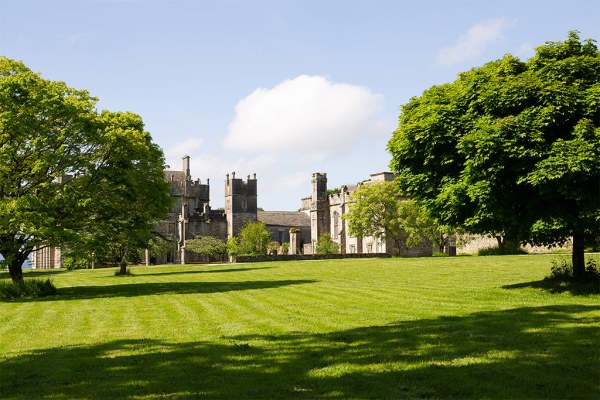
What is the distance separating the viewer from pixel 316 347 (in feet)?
41.2

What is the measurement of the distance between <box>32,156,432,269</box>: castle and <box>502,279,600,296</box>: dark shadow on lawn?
60675 mm

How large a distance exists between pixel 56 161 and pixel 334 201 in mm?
76078

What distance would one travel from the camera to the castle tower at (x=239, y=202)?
363 ft

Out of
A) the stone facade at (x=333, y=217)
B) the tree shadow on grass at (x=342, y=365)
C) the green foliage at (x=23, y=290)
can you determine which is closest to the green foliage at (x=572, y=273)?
the tree shadow on grass at (x=342, y=365)

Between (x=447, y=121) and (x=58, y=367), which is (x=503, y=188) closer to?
(x=447, y=121)

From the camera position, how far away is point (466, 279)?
1177 inches

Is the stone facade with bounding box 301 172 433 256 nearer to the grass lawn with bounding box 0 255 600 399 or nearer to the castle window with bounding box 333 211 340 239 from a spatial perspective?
the castle window with bounding box 333 211 340 239

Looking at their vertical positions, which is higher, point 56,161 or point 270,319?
point 56,161

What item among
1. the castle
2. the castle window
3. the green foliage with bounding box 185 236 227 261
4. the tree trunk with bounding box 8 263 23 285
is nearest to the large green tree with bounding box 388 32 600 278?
the tree trunk with bounding box 8 263 23 285

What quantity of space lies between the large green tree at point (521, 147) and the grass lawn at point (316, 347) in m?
2.61

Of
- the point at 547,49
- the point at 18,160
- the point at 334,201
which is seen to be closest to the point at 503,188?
the point at 547,49

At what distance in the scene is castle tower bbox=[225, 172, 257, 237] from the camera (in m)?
111

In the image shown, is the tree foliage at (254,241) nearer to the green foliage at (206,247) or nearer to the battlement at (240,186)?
the green foliage at (206,247)

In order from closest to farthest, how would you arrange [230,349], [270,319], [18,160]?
1. [230,349]
2. [270,319]
3. [18,160]
